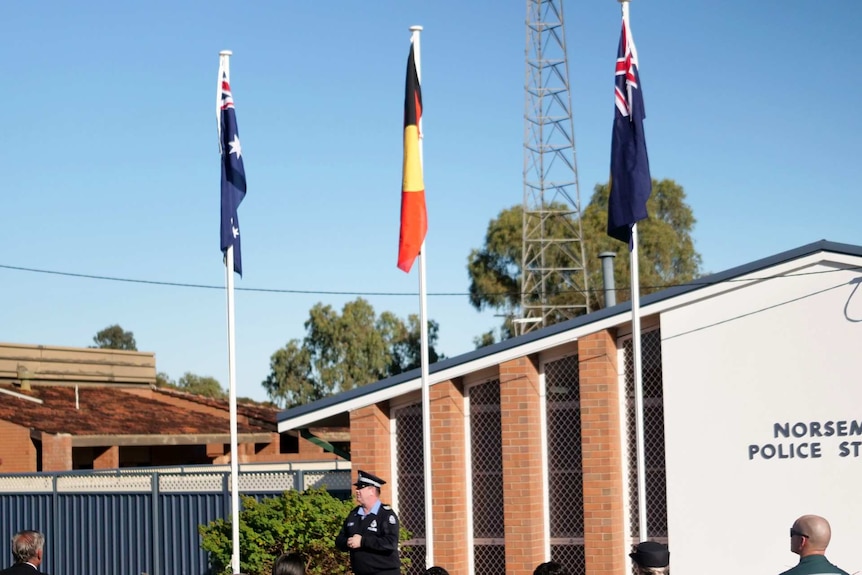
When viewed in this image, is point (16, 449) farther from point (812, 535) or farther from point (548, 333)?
point (812, 535)

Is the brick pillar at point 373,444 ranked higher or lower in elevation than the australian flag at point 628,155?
lower

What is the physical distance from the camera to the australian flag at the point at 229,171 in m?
12.8

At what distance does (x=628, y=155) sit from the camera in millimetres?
11914

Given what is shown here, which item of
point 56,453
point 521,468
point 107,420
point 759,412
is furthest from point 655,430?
point 107,420

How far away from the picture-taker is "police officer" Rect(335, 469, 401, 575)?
404 inches

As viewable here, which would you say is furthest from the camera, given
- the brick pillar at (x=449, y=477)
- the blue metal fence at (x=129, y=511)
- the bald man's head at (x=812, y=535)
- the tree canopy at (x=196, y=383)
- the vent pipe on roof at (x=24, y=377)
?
the tree canopy at (x=196, y=383)

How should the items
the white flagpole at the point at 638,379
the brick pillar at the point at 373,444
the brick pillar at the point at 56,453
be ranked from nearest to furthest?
the white flagpole at the point at 638,379 → the brick pillar at the point at 373,444 → the brick pillar at the point at 56,453

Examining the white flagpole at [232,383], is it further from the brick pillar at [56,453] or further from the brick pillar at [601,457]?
the brick pillar at [56,453]

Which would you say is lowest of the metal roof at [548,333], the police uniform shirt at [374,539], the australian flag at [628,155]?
the police uniform shirt at [374,539]

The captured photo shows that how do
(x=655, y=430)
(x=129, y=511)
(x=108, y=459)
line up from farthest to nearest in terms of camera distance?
1. (x=108, y=459)
2. (x=129, y=511)
3. (x=655, y=430)

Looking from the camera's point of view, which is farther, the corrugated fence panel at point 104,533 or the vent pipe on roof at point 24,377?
the vent pipe on roof at point 24,377

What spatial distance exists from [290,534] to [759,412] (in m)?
5.35

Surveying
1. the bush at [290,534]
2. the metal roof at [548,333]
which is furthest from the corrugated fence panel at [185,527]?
the metal roof at [548,333]

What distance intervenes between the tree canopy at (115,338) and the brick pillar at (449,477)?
8852cm
